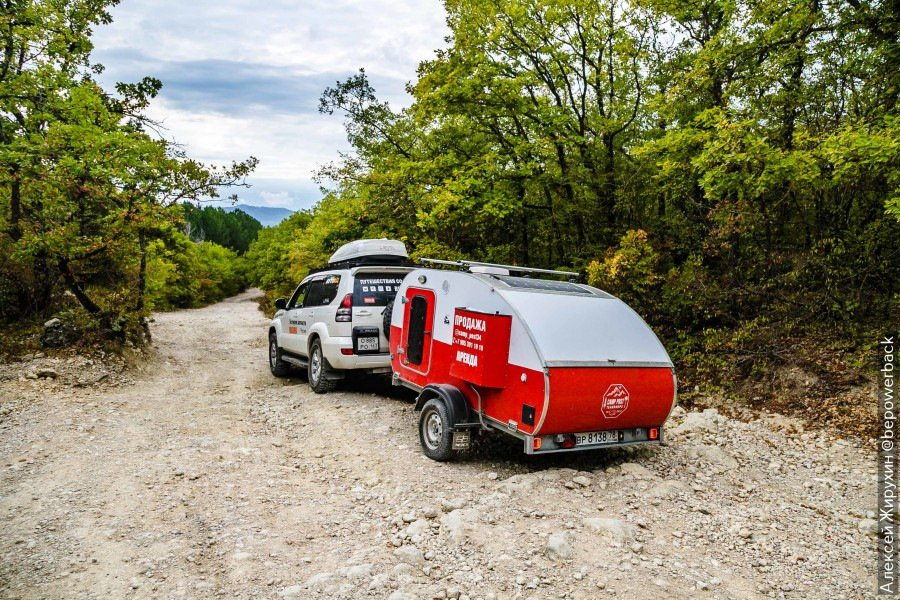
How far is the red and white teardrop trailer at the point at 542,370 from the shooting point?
5.31 meters

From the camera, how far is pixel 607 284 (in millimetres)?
11008

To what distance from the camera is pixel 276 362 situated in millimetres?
12141

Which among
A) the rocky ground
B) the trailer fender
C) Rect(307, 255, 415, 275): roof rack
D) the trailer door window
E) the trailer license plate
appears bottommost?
the rocky ground

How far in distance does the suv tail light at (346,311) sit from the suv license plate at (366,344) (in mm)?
442

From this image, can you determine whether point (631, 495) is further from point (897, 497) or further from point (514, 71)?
point (514, 71)

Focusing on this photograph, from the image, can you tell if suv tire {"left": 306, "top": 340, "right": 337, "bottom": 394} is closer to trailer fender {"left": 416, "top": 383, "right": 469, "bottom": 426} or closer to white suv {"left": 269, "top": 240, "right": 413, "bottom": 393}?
white suv {"left": 269, "top": 240, "right": 413, "bottom": 393}

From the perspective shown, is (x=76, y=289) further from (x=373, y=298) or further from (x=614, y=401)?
(x=614, y=401)

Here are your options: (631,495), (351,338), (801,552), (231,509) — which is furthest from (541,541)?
(351,338)

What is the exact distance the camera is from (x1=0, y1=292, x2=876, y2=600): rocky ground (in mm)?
3875

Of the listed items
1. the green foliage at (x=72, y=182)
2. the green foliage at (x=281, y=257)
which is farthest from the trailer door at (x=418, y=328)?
the green foliage at (x=281, y=257)

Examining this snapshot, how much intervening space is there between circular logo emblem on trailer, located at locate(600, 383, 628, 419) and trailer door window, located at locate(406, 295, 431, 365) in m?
2.75

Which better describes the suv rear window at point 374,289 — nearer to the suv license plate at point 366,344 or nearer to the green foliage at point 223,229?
the suv license plate at point 366,344

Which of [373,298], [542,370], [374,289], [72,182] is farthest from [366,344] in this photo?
[72,182]

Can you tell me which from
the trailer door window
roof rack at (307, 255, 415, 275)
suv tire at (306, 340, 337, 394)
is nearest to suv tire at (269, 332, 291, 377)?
suv tire at (306, 340, 337, 394)
